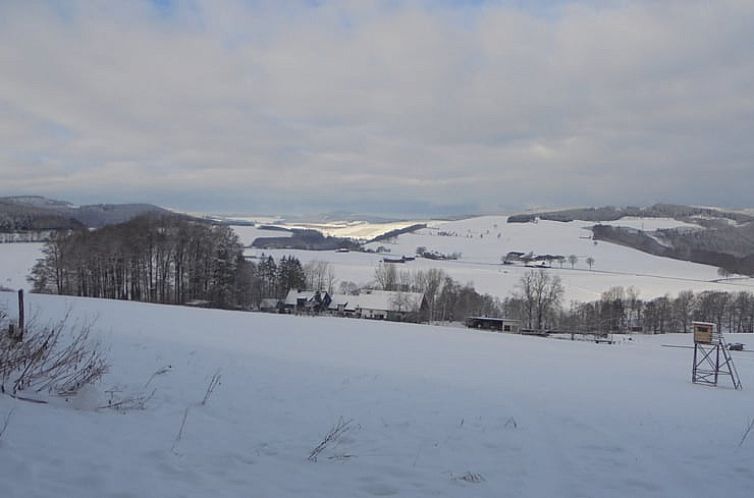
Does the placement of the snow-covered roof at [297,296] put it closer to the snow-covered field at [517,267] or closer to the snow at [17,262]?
the snow-covered field at [517,267]

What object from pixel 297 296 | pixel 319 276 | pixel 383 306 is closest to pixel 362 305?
pixel 383 306

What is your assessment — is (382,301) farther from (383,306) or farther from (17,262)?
(17,262)

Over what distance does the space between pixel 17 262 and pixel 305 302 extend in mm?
31367

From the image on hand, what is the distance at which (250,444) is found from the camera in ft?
18.3

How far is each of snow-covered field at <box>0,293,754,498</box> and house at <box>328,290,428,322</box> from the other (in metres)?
36.9

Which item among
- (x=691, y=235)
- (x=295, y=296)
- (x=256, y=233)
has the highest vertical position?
(x=691, y=235)

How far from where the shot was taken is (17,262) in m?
54.5

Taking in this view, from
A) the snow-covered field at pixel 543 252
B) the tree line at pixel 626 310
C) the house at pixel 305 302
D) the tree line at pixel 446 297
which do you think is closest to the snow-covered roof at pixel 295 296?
the house at pixel 305 302

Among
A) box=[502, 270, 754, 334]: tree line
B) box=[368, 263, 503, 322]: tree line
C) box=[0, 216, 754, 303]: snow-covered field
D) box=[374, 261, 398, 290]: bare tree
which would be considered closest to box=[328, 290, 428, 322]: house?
box=[368, 263, 503, 322]: tree line

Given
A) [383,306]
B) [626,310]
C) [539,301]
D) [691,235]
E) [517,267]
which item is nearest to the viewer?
[383,306]

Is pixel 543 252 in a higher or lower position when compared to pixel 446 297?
higher

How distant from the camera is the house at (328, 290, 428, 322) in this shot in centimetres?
5116

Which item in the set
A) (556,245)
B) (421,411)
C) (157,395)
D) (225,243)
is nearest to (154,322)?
(157,395)

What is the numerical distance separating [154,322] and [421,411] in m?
14.8
